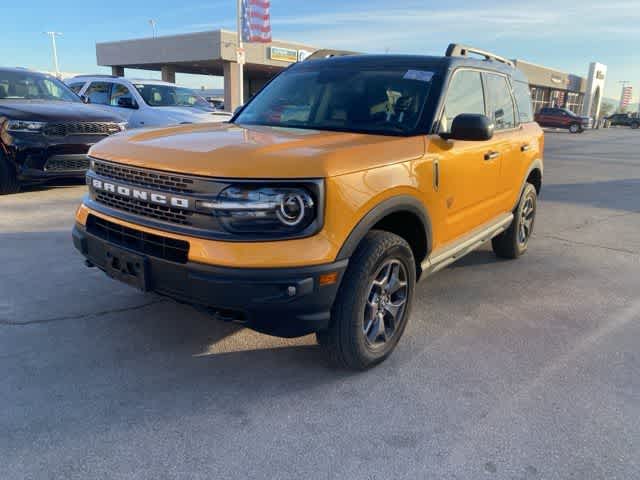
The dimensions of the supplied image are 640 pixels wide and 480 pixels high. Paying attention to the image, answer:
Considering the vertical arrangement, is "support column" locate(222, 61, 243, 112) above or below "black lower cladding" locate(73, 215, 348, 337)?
above

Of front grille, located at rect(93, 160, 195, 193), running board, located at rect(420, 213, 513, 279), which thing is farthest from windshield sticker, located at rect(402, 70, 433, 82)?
front grille, located at rect(93, 160, 195, 193)

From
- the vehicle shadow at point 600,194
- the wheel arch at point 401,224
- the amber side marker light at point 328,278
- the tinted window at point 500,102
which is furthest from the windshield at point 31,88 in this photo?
the vehicle shadow at point 600,194

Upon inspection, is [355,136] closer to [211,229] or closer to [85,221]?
[211,229]

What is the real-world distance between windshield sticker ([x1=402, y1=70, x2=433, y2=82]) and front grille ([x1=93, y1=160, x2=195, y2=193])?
191 cm

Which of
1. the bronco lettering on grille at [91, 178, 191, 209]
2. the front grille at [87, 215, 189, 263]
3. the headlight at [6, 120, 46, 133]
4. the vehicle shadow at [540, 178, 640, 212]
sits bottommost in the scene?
the vehicle shadow at [540, 178, 640, 212]

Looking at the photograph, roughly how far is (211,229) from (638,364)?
9.37ft

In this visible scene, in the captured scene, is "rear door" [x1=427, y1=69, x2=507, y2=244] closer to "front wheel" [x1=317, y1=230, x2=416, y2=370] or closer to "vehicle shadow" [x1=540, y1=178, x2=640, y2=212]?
"front wheel" [x1=317, y1=230, x2=416, y2=370]

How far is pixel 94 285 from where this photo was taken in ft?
13.7

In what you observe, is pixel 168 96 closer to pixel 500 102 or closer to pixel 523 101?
pixel 523 101

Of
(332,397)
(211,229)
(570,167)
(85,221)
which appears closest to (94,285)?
(85,221)

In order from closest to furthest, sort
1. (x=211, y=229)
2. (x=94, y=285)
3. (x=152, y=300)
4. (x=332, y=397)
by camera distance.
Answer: (x=211, y=229)
(x=332, y=397)
(x=152, y=300)
(x=94, y=285)

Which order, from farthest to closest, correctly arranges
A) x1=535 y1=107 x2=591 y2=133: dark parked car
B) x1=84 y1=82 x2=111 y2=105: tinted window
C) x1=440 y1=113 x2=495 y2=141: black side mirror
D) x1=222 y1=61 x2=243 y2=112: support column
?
1. x1=535 y1=107 x2=591 y2=133: dark parked car
2. x1=222 y1=61 x2=243 y2=112: support column
3. x1=84 y1=82 x2=111 y2=105: tinted window
4. x1=440 y1=113 x2=495 y2=141: black side mirror

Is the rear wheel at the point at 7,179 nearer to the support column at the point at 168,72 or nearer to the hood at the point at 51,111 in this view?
the hood at the point at 51,111

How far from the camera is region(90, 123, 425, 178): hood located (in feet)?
8.12
